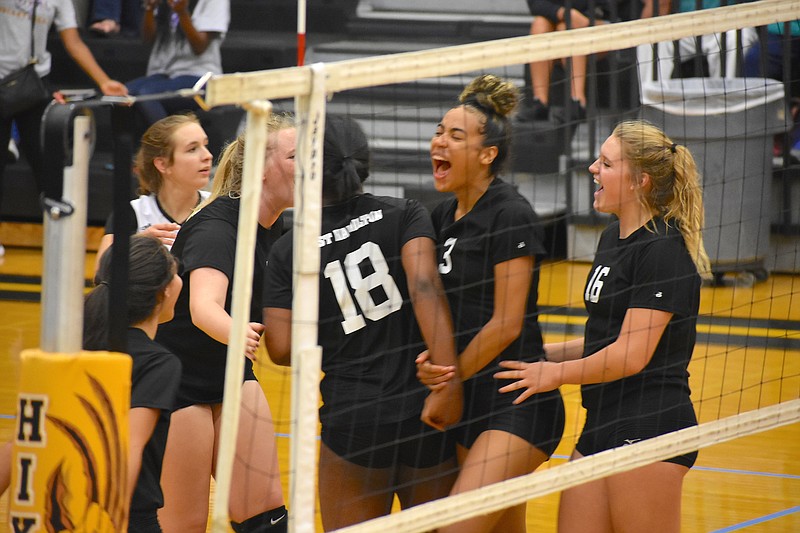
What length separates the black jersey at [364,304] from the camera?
3.20 metres

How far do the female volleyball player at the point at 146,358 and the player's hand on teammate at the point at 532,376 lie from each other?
3.08ft

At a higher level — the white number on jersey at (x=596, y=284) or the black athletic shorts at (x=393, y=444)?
the white number on jersey at (x=596, y=284)

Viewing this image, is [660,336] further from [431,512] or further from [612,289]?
[431,512]

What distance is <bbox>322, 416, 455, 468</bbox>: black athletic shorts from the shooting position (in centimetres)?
327

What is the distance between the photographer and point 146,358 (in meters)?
2.85

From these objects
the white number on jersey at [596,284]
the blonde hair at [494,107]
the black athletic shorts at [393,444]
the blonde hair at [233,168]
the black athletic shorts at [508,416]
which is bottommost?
the black athletic shorts at [393,444]

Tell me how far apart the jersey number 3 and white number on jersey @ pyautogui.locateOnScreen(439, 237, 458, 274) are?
6.8 inches

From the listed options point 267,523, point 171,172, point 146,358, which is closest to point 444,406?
point 267,523

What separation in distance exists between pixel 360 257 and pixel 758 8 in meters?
1.41

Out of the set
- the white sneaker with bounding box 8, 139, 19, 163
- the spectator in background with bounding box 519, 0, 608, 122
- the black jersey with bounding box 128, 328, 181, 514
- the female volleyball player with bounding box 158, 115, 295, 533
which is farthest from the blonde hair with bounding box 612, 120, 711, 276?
the white sneaker with bounding box 8, 139, 19, 163

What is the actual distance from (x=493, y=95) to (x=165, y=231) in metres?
1.32

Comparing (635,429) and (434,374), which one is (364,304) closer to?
(434,374)

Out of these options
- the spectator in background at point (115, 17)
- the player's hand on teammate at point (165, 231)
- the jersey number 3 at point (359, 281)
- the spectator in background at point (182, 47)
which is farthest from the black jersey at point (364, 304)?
the spectator in background at point (115, 17)

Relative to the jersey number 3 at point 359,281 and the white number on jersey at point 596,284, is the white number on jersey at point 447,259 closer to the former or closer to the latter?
the jersey number 3 at point 359,281
